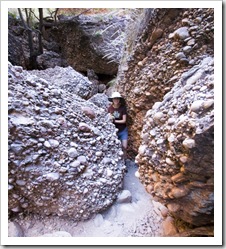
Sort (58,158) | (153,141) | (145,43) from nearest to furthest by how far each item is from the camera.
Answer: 1. (153,141)
2. (58,158)
3. (145,43)

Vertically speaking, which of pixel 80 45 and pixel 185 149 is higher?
pixel 80 45

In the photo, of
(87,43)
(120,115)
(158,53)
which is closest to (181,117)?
(158,53)

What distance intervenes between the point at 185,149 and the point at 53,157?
1.77 feet

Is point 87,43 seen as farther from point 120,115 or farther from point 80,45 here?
point 120,115

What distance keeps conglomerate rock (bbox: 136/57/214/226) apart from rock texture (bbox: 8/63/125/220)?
0.26 metres

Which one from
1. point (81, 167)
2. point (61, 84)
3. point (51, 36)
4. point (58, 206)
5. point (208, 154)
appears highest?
point (51, 36)

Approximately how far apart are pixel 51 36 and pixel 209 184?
2594 millimetres

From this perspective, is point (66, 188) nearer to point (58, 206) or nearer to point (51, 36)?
point (58, 206)

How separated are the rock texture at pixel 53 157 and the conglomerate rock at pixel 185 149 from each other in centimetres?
26

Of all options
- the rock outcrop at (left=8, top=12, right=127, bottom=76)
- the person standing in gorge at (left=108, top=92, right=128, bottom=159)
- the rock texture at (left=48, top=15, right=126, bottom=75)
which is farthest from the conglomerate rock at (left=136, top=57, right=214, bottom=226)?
the rock texture at (left=48, top=15, right=126, bottom=75)

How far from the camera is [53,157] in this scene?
0.90 metres

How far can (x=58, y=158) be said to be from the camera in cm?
91

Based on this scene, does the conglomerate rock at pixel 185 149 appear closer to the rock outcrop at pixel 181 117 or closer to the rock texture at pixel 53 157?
the rock outcrop at pixel 181 117
